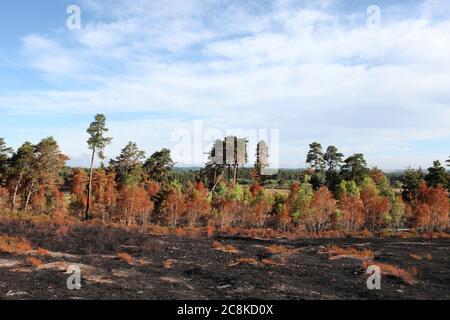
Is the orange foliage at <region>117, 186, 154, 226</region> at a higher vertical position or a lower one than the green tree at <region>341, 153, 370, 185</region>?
lower

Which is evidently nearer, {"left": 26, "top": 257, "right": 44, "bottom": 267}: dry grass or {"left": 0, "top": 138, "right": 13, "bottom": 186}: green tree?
{"left": 26, "top": 257, "right": 44, "bottom": 267}: dry grass

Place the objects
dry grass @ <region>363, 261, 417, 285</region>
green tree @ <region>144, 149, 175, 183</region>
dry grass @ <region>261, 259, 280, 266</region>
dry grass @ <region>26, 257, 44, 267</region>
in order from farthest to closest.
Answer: green tree @ <region>144, 149, 175, 183</region>, dry grass @ <region>261, 259, 280, 266</region>, dry grass @ <region>26, 257, 44, 267</region>, dry grass @ <region>363, 261, 417, 285</region>

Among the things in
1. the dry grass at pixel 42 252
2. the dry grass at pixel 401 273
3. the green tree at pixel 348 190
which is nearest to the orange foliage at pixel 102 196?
the green tree at pixel 348 190

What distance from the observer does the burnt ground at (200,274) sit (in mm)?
14000

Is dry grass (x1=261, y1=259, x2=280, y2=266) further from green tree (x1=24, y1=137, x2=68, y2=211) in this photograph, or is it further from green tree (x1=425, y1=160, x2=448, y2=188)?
green tree (x1=425, y1=160, x2=448, y2=188)

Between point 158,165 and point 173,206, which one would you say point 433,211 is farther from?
point 158,165

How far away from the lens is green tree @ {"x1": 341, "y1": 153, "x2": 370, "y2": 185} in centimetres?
7206

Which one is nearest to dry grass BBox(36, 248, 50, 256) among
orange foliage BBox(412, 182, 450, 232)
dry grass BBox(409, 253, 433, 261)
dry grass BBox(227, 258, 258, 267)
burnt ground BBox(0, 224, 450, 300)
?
burnt ground BBox(0, 224, 450, 300)

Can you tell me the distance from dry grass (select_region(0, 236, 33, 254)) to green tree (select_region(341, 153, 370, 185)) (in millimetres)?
60860

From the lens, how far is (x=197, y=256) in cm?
2405

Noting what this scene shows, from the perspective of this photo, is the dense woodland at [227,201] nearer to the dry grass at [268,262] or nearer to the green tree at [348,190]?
the green tree at [348,190]

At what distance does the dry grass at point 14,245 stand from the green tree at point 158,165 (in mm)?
54795
